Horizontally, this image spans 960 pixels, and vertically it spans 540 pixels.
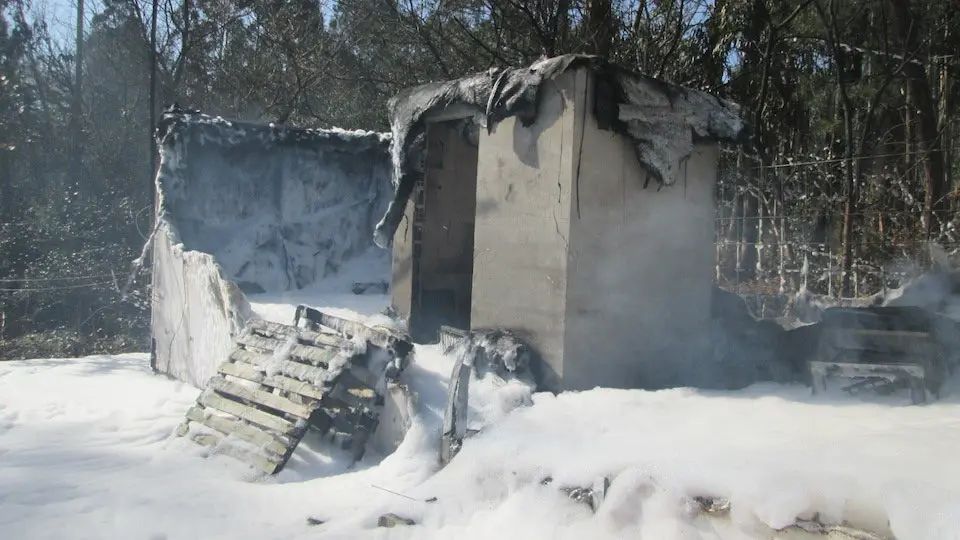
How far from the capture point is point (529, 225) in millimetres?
5047

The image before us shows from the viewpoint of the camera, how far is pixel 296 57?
15570 millimetres

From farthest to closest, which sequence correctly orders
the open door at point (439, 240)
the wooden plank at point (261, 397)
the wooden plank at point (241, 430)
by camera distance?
the open door at point (439, 240) < the wooden plank at point (261, 397) < the wooden plank at point (241, 430)

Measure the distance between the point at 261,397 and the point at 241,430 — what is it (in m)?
0.27

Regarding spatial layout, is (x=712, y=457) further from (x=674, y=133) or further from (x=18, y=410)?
(x=18, y=410)

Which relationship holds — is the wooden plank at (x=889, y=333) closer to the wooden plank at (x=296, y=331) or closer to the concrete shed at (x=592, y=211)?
the concrete shed at (x=592, y=211)

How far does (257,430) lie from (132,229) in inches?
521

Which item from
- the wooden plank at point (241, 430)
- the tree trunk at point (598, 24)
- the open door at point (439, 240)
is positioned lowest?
the wooden plank at point (241, 430)

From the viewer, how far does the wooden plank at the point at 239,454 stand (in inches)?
187

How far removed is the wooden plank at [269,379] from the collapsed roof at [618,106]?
83.5 inches

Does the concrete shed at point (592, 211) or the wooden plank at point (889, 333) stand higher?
the concrete shed at point (592, 211)

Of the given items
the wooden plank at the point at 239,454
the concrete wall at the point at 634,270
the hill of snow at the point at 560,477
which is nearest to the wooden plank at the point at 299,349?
the hill of snow at the point at 560,477

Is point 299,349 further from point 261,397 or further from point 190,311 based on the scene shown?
point 190,311

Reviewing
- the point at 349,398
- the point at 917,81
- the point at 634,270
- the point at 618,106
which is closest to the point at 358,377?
the point at 349,398

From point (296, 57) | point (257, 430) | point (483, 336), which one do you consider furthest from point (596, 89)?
point (296, 57)
